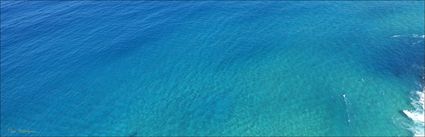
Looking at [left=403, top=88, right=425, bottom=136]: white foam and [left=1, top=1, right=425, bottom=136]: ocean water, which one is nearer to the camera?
[left=403, top=88, right=425, bottom=136]: white foam

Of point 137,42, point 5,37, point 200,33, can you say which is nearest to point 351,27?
point 200,33

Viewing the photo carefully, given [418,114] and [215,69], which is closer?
[418,114]

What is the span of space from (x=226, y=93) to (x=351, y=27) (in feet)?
136

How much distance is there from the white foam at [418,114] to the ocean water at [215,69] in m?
0.26

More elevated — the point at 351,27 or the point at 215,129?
the point at 351,27

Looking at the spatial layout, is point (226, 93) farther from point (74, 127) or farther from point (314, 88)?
point (74, 127)

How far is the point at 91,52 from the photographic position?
88188 millimetres

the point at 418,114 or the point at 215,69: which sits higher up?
the point at 215,69

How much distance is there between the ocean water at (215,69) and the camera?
6469 cm

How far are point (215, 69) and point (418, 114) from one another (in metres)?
41.7

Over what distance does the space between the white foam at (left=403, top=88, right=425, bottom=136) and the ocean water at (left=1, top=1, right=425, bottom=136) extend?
10.3 inches

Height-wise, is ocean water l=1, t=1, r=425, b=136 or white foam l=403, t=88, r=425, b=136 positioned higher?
ocean water l=1, t=1, r=425, b=136

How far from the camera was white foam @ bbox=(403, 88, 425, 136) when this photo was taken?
5831 cm

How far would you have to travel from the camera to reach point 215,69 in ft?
260
